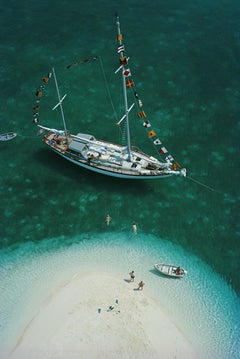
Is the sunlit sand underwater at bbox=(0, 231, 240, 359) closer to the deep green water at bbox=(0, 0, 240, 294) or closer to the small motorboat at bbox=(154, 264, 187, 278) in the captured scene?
the small motorboat at bbox=(154, 264, 187, 278)

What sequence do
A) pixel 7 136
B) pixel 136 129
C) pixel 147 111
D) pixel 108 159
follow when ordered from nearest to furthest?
pixel 108 159 → pixel 7 136 → pixel 136 129 → pixel 147 111

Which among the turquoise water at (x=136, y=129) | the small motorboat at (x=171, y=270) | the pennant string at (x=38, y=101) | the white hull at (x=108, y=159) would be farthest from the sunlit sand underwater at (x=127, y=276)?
the pennant string at (x=38, y=101)

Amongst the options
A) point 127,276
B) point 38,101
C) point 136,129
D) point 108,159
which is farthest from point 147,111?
point 127,276

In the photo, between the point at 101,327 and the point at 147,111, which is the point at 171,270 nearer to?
the point at 101,327

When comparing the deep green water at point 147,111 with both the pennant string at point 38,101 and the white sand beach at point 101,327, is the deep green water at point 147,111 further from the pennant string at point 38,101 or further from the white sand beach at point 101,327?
the white sand beach at point 101,327

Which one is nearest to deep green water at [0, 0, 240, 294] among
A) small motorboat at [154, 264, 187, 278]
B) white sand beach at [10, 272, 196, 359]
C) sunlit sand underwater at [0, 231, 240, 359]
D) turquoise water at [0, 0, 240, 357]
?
turquoise water at [0, 0, 240, 357]

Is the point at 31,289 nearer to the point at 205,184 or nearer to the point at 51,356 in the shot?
the point at 51,356
